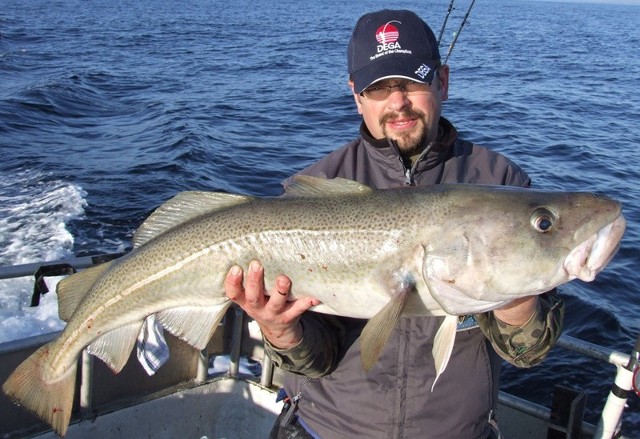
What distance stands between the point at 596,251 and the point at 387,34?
1.61m

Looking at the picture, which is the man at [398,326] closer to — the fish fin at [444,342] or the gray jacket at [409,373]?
the gray jacket at [409,373]

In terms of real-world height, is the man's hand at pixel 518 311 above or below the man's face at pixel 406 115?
below

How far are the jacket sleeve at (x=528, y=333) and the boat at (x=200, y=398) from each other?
99 cm

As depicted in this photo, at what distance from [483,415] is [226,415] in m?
2.47

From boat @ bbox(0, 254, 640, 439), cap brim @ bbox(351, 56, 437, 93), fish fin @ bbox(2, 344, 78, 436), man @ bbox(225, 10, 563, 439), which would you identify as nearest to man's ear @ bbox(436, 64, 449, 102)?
man @ bbox(225, 10, 563, 439)

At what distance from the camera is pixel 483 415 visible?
3162 mm

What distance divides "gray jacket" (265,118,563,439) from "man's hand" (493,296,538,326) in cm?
4

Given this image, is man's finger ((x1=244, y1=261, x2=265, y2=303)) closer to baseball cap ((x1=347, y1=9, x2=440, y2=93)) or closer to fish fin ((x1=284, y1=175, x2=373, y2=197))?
fish fin ((x1=284, y1=175, x2=373, y2=197))

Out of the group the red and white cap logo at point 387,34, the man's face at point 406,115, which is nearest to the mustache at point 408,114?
the man's face at point 406,115

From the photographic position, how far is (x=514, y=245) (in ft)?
9.14

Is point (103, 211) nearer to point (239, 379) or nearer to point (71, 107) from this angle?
point (239, 379)

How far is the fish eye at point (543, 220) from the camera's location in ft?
9.02

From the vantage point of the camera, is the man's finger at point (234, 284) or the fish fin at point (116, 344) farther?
the fish fin at point (116, 344)

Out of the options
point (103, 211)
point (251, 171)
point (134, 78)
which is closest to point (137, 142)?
point (251, 171)
